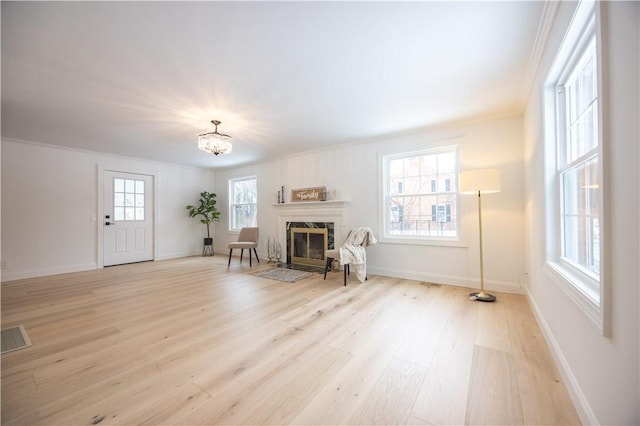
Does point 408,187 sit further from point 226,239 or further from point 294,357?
point 226,239

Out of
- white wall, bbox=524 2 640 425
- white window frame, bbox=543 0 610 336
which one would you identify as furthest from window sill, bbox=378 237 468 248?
white wall, bbox=524 2 640 425

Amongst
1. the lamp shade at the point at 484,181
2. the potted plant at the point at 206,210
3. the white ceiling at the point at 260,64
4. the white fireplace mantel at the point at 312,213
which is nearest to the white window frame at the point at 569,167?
the white ceiling at the point at 260,64

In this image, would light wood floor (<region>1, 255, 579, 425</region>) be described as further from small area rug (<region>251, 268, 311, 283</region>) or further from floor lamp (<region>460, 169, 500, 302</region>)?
small area rug (<region>251, 268, 311, 283</region>)

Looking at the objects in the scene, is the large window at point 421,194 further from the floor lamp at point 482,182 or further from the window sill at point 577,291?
the window sill at point 577,291

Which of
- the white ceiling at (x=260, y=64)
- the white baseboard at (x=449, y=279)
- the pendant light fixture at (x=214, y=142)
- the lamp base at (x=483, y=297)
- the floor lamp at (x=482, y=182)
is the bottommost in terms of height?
the lamp base at (x=483, y=297)

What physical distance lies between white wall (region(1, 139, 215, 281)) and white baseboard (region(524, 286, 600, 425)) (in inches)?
265

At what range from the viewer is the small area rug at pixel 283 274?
160 inches

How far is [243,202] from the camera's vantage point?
656 cm

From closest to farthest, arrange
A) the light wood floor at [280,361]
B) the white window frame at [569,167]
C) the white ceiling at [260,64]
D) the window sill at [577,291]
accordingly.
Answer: the white window frame at [569,167] < the window sill at [577,291] < the light wood floor at [280,361] < the white ceiling at [260,64]

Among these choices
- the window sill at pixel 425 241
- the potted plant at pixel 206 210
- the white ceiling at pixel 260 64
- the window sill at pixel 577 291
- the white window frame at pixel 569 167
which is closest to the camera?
the white window frame at pixel 569 167

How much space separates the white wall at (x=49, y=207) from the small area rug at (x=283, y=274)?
3.40m

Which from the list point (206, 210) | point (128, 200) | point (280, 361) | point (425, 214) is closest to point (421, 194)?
point (425, 214)

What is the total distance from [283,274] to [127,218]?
3.83 m

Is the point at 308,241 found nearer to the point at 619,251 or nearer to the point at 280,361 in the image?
the point at 280,361
